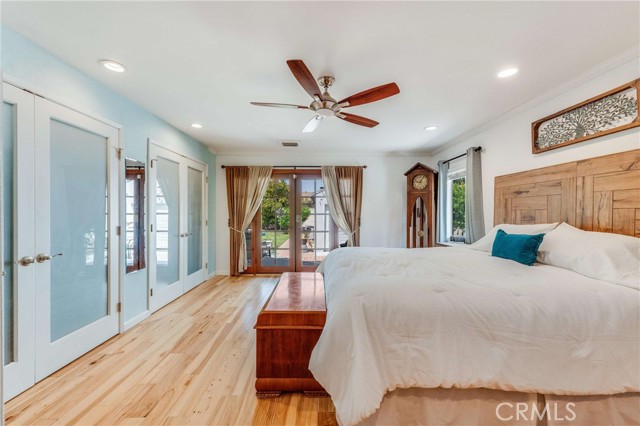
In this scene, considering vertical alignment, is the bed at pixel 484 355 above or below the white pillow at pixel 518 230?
below

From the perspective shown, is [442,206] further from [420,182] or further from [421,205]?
[420,182]

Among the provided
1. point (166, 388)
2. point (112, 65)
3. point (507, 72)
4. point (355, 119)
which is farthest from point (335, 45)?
point (166, 388)

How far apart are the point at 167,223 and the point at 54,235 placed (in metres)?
1.44

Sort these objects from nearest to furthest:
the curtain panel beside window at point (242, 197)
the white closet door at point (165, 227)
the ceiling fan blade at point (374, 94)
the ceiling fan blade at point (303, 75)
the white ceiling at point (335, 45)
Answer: the white ceiling at point (335, 45) → the ceiling fan blade at point (303, 75) → the ceiling fan blade at point (374, 94) → the white closet door at point (165, 227) → the curtain panel beside window at point (242, 197)

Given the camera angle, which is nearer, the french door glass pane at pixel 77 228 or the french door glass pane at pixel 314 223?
the french door glass pane at pixel 77 228

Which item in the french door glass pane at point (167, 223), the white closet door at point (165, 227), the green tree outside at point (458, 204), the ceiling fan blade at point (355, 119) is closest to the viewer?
the ceiling fan blade at point (355, 119)

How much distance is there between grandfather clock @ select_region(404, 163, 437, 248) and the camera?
415 cm

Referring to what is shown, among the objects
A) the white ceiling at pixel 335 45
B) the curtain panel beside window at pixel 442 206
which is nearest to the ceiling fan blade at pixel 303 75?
the white ceiling at pixel 335 45

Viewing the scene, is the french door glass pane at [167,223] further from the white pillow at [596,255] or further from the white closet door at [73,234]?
the white pillow at [596,255]

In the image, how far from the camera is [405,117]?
3146 millimetres

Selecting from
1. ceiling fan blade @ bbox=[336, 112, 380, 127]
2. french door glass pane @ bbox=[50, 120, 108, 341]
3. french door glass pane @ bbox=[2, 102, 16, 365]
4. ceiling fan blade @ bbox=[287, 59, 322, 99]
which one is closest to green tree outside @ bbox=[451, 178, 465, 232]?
ceiling fan blade @ bbox=[336, 112, 380, 127]

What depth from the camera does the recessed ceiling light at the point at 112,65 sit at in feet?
6.76

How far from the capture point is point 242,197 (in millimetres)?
4770

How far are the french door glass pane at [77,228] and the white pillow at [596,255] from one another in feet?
12.3
